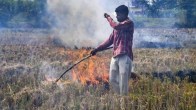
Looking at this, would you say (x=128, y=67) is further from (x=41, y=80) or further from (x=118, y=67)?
(x=41, y=80)

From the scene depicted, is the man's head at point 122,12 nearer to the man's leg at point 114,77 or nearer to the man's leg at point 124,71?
the man's leg at point 124,71

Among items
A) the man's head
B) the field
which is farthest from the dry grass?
the man's head

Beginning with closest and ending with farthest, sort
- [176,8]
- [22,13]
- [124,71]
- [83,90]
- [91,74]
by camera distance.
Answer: [83,90] → [124,71] → [91,74] → [22,13] → [176,8]

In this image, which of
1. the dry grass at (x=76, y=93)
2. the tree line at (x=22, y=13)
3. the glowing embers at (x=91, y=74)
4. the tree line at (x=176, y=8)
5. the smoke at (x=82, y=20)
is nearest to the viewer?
the dry grass at (x=76, y=93)

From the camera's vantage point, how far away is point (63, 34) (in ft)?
56.8

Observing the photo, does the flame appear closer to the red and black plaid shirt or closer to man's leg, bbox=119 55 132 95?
man's leg, bbox=119 55 132 95

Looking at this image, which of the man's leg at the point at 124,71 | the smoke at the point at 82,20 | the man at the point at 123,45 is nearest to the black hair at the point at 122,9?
the man at the point at 123,45

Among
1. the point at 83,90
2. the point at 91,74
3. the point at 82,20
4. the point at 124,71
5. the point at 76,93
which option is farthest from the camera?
the point at 82,20

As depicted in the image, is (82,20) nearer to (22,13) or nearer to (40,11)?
(40,11)

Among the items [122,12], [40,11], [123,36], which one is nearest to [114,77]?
[123,36]

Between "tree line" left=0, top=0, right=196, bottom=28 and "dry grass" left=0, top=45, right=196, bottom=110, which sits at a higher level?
"tree line" left=0, top=0, right=196, bottom=28

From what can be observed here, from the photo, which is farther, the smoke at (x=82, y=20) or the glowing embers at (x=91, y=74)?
the smoke at (x=82, y=20)

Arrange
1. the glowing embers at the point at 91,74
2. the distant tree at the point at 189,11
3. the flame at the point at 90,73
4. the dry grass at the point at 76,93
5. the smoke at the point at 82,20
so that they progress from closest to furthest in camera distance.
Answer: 1. the dry grass at the point at 76,93
2. the glowing embers at the point at 91,74
3. the flame at the point at 90,73
4. the smoke at the point at 82,20
5. the distant tree at the point at 189,11

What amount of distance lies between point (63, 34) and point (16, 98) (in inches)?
425
